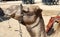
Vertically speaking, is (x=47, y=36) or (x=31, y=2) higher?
(x=31, y=2)

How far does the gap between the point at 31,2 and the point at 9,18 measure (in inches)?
7.1

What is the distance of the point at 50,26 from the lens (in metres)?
1.11

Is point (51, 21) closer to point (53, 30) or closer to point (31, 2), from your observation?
point (53, 30)

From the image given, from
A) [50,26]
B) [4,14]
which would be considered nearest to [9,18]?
[4,14]

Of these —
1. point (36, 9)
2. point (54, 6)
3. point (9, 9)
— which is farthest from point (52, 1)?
point (9, 9)

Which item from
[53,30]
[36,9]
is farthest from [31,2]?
[53,30]

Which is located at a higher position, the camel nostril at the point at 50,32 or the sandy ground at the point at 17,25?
the sandy ground at the point at 17,25

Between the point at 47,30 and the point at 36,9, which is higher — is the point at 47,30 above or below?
below

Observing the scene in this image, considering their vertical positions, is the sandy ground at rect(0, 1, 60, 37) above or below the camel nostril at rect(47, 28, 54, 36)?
above

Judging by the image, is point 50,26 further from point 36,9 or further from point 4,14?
point 4,14

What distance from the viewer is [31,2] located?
45.7 inches

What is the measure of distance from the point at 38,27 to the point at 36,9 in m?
0.11

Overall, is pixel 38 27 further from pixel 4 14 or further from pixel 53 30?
pixel 4 14

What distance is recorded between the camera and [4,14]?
1.09 metres
